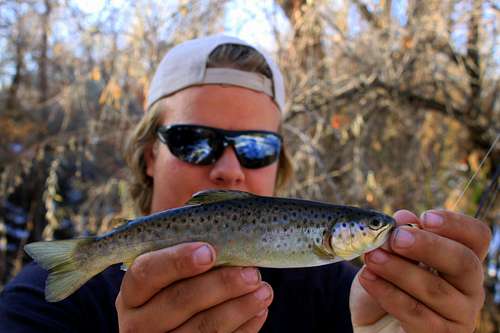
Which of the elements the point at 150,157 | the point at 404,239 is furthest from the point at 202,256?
the point at 150,157

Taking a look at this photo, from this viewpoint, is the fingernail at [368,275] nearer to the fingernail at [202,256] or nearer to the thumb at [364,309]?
the thumb at [364,309]

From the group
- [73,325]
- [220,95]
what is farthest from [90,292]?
[220,95]

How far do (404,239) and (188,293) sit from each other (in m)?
0.68

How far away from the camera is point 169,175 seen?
2.08 metres

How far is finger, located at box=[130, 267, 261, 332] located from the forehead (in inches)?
36.9

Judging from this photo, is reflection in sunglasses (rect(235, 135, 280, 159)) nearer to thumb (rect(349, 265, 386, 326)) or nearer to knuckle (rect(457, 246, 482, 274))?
thumb (rect(349, 265, 386, 326))

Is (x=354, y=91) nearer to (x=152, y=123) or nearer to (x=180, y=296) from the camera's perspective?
(x=152, y=123)

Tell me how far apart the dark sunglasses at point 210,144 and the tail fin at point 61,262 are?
0.77 metres

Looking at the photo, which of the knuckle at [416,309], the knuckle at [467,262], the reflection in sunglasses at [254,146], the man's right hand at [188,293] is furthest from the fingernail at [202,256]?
the reflection in sunglasses at [254,146]

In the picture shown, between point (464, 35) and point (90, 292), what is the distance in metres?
4.30

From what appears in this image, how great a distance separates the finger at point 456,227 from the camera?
1.32 metres

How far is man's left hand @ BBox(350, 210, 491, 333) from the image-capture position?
129 centimetres

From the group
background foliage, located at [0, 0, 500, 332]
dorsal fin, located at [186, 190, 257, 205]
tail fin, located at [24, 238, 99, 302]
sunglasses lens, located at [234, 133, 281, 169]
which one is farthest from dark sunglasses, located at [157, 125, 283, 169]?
background foliage, located at [0, 0, 500, 332]

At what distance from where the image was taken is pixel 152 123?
2.30 meters
